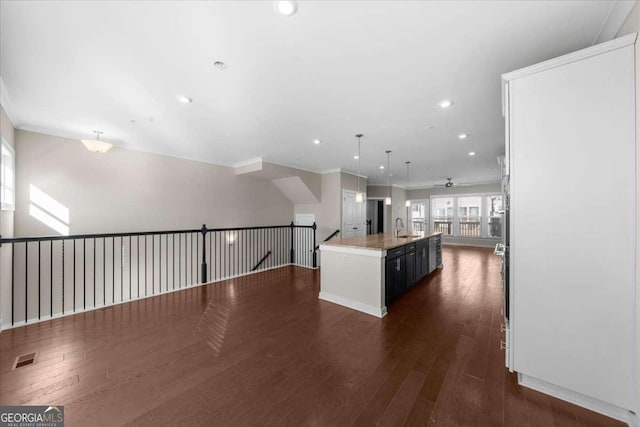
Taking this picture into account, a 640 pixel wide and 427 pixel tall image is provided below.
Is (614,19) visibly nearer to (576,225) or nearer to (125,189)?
(576,225)

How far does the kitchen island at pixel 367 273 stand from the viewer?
10.7ft

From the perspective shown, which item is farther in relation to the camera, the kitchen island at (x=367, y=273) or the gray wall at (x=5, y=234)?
the kitchen island at (x=367, y=273)

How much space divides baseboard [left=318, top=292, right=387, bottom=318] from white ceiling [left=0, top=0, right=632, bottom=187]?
2.71m

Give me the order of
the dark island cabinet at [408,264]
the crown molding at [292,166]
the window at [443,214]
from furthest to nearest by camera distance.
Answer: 1. the window at [443,214]
2. the crown molding at [292,166]
3. the dark island cabinet at [408,264]

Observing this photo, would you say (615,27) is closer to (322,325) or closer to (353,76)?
(353,76)

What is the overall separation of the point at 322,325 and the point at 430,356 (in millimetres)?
1248

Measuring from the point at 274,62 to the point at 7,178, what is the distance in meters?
4.02

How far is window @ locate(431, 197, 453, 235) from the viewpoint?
1047 cm

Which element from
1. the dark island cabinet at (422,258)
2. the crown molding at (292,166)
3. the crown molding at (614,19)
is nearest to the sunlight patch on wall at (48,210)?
the crown molding at (292,166)

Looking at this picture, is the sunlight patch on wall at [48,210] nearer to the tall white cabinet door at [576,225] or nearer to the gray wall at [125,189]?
the gray wall at [125,189]

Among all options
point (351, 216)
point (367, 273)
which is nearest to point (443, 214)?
point (351, 216)

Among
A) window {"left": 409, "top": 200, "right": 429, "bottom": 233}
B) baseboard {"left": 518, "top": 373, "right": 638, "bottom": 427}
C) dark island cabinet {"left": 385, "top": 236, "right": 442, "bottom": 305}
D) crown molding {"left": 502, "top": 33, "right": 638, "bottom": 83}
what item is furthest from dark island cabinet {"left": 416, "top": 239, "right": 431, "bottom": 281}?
window {"left": 409, "top": 200, "right": 429, "bottom": 233}

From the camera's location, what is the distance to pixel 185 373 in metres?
2.03

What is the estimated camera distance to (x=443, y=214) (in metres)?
10.6
